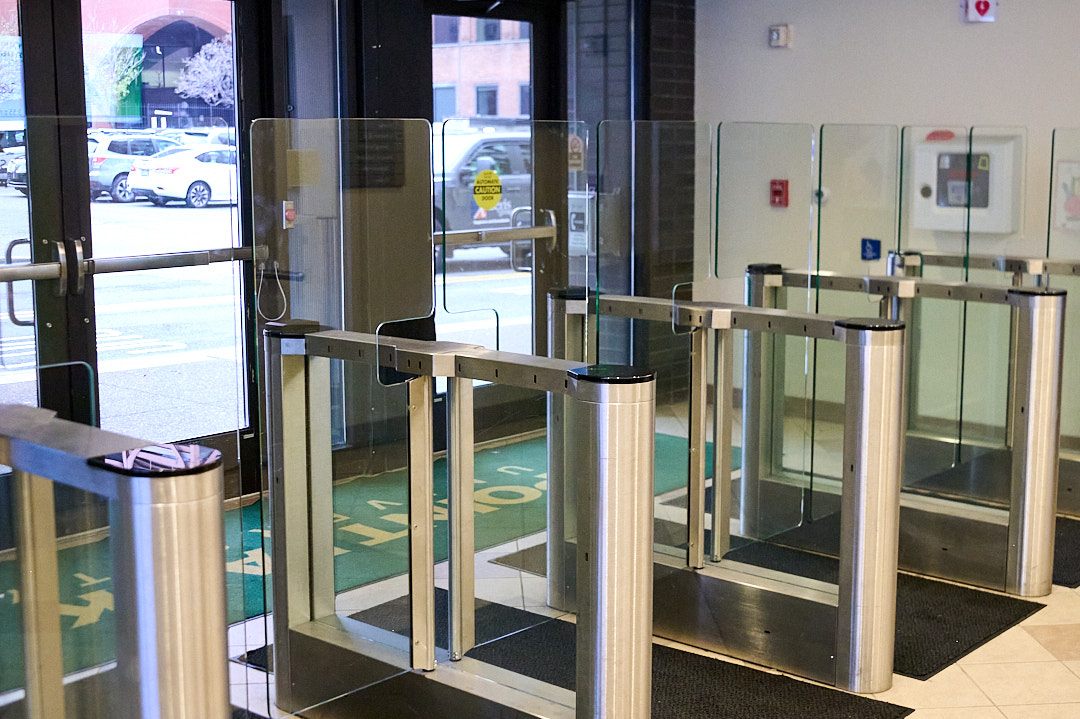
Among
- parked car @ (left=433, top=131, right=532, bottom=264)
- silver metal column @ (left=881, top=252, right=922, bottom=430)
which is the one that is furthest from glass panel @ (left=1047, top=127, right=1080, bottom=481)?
parked car @ (left=433, top=131, right=532, bottom=264)

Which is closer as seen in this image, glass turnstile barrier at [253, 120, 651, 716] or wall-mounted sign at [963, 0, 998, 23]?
glass turnstile barrier at [253, 120, 651, 716]

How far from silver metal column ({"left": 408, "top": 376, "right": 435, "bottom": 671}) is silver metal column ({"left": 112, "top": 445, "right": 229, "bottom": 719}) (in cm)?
96

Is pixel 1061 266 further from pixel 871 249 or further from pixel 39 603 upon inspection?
pixel 39 603

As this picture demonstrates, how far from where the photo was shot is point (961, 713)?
286 centimetres

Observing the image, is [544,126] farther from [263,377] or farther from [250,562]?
[250,562]

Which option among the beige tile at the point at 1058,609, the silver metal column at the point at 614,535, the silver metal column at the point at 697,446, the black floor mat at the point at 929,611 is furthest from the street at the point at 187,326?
the beige tile at the point at 1058,609

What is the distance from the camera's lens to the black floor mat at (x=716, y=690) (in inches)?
99.3

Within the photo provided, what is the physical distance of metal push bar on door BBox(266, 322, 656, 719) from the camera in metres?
2.16

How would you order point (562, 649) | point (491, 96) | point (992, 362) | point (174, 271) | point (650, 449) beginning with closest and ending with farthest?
1. point (650, 449)
2. point (562, 649)
3. point (174, 271)
4. point (992, 362)
5. point (491, 96)

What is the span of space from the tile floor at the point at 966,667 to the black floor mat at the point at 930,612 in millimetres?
45

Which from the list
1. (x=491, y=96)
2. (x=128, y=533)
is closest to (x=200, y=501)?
(x=128, y=533)

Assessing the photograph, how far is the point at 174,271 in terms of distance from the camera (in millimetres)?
2975

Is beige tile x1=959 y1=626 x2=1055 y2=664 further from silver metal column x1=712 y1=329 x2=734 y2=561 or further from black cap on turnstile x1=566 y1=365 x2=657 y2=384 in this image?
black cap on turnstile x1=566 y1=365 x2=657 y2=384

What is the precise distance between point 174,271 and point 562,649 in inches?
54.1
